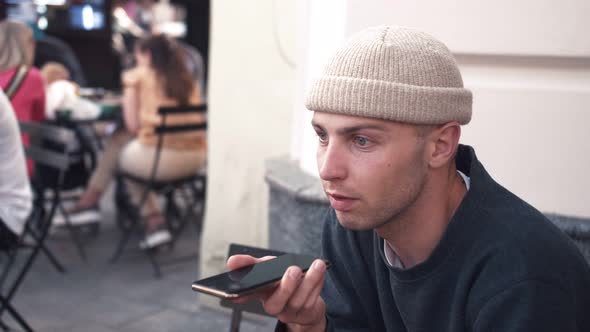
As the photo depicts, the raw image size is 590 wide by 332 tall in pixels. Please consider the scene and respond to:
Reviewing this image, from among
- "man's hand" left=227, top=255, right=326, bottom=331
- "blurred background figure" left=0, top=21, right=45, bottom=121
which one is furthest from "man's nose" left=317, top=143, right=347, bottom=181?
"blurred background figure" left=0, top=21, right=45, bottom=121

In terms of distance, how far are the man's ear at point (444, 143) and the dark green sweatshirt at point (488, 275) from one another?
7 cm

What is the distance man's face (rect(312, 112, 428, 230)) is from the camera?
163cm

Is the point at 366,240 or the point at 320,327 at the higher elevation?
the point at 366,240

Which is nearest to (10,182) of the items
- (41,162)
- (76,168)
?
(41,162)

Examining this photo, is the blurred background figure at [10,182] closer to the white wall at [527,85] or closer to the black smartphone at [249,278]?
the white wall at [527,85]

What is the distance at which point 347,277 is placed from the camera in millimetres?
2027

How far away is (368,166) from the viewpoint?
163 cm

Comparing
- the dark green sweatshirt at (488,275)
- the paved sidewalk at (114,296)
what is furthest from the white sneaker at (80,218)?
the dark green sweatshirt at (488,275)

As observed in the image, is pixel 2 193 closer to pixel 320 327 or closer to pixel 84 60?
pixel 320 327

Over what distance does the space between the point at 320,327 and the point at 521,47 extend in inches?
59.0

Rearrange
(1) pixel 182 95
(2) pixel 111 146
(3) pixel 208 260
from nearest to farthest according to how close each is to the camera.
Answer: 1. (3) pixel 208 260
2. (1) pixel 182 95
3. (2) pixel 111 146

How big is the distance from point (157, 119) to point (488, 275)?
4.79 m

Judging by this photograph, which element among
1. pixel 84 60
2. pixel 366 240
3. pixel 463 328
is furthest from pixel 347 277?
pixel 84 60

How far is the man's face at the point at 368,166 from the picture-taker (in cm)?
163
